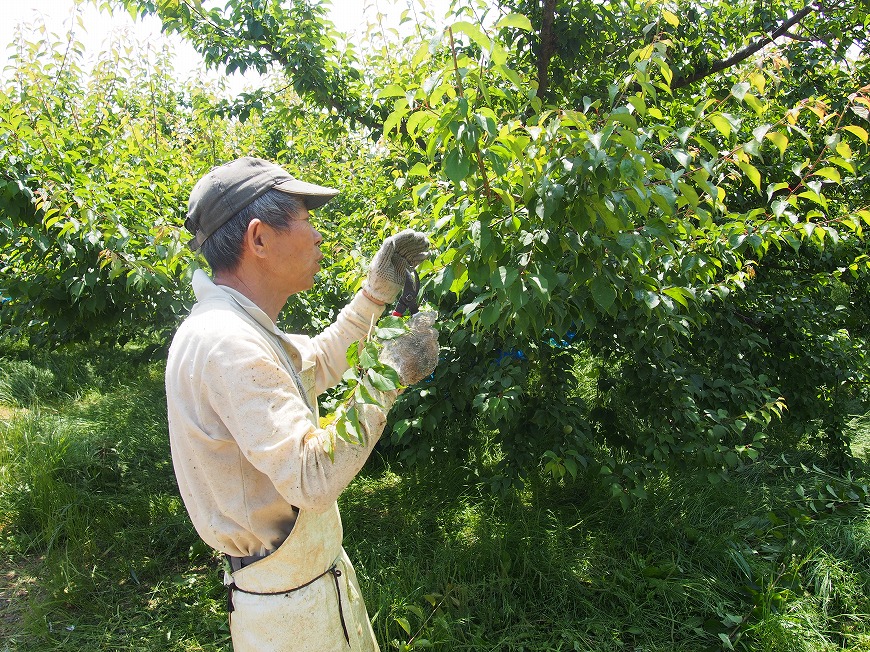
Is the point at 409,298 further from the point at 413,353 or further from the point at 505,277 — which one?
the point at 413,353

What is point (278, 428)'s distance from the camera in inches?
47.4

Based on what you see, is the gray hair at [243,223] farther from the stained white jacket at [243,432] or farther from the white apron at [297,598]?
the white apron at [297,598]

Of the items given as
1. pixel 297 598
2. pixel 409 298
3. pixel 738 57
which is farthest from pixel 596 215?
pixel 738 57

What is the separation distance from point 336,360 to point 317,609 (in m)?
0.67

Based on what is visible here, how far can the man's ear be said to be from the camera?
1472mm

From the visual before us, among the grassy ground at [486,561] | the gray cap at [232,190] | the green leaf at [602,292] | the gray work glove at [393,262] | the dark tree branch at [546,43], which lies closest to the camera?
the gray cap at [232,190]

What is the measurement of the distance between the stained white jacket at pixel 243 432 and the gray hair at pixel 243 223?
7cm

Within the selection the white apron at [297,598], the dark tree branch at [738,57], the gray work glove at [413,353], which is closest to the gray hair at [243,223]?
the white apron at [297,598]

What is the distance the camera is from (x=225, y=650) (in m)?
2.79

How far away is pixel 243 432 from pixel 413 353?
37 centimetres

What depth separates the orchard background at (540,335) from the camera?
2031 mm

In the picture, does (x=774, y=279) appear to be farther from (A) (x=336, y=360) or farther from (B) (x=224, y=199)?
(B) (x=224, y=199)

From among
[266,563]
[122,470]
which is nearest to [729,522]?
[266,563]

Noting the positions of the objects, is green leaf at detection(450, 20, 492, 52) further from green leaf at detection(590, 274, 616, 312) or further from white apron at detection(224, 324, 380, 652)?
white apron at detection(224, 324, 380, 652)
